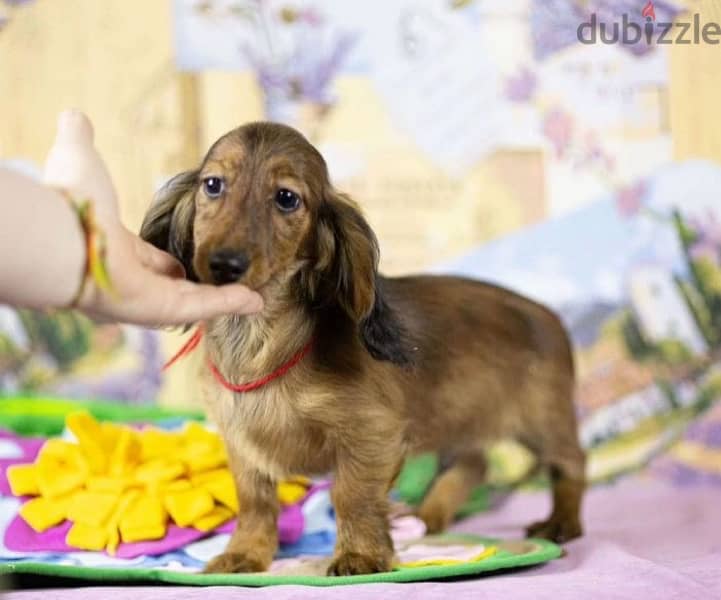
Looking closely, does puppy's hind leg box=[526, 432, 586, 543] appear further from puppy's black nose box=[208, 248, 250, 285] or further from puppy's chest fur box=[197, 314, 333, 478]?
puppy's black nose box=[208, 248, 250, 285]

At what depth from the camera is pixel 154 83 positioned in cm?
400

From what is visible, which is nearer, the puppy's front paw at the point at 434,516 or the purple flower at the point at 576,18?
the puppy's front paw at the point at 434,516

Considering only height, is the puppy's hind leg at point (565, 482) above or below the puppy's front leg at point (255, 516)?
below

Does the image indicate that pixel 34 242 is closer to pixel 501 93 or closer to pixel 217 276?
pixel 217 276

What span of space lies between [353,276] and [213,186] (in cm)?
32

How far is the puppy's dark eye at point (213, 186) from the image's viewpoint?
2100 millimetres

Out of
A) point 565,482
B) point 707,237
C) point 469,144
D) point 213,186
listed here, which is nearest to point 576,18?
point 469,144

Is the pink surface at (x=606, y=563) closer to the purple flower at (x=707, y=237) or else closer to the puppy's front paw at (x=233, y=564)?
the puppy's front paw at (x=233, y=564)

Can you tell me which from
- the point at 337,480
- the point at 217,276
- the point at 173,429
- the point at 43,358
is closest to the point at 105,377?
the point at 43,358

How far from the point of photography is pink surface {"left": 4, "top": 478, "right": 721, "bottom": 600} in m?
1.92

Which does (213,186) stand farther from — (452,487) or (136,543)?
(452,487)

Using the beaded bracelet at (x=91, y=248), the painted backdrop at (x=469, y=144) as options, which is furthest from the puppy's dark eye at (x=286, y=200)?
the painted backdrop at (x=469, y=144)

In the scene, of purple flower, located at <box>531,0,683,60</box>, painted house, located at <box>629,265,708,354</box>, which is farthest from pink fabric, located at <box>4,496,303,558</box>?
purple flower, located at <box>531,0,683,60</box>

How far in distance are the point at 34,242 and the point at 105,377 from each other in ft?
8.40
